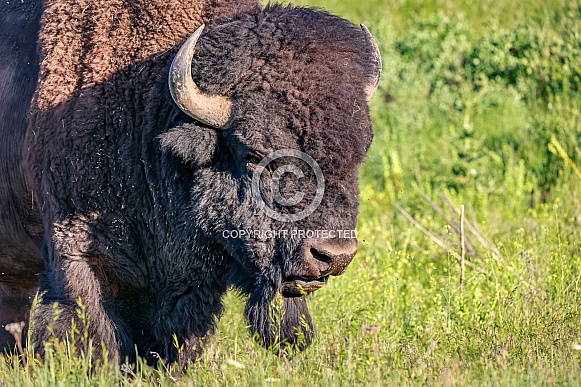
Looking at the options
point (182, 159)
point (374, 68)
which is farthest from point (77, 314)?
point (374, 68)

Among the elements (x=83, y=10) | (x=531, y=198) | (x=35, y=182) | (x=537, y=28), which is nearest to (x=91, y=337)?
(x=35, y=182)

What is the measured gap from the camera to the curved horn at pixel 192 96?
14.3 ft

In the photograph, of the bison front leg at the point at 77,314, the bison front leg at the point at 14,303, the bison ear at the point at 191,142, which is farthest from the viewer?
the bison front leg at the point at 14,303

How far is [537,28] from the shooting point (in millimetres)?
10594

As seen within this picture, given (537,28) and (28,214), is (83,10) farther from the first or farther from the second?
(537,28)

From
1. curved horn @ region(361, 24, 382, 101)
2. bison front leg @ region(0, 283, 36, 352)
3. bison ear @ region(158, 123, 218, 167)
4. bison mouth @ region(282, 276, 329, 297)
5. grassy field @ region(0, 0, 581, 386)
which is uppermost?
curved horn @ region(361, 24, 382, 101)

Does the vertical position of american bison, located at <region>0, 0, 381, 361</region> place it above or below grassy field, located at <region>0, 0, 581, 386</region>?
above

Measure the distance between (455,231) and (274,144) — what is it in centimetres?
313

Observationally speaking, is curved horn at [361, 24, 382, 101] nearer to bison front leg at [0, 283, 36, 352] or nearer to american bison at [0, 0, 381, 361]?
american bison at [0, 0, 381, 361]

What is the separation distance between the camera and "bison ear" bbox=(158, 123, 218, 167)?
445cm

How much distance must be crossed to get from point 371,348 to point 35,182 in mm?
2132

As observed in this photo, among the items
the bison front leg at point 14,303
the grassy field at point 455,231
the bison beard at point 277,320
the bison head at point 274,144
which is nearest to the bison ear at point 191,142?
the bison head at point 274,144

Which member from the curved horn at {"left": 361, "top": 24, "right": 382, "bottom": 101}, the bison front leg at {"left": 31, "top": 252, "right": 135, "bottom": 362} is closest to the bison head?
the curved horn at {"left": 361, "top": 24, "right": 382, "bottom": 101}

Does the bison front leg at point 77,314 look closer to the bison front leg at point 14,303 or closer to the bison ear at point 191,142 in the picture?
the bison ear at point 191,142
